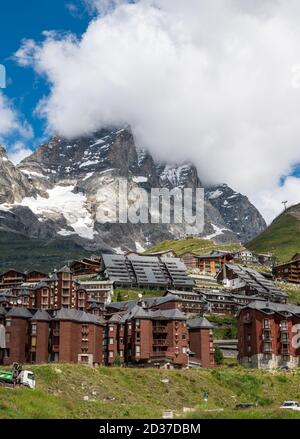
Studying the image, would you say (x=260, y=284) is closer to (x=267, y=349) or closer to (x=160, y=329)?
(x=267, y=349)

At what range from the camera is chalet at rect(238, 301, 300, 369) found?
126688mm

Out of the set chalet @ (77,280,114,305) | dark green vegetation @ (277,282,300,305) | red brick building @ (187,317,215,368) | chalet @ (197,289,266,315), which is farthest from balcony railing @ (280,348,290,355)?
chalet @ (77,280,114,305)

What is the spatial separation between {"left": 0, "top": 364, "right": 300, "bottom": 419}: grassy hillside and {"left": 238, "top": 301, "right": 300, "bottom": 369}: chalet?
13.6 m

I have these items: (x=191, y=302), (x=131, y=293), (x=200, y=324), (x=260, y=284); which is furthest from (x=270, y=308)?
(x=260, y=284)

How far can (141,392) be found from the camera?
9188cm

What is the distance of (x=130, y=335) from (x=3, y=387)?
55146 millimetres

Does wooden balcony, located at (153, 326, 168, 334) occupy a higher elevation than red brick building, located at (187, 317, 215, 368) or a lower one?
higher

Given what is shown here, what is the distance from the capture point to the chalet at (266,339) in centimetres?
12669

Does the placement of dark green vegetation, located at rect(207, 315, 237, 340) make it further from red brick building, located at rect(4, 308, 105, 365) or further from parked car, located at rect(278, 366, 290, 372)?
red brick building, located at rect(4, 308, 105, 365)

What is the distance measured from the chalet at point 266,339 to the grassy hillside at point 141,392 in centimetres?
1360

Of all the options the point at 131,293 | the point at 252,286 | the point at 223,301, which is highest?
the point at 252,286

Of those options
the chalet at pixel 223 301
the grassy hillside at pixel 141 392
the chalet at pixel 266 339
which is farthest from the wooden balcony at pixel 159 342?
the chalet at pixel 223 301

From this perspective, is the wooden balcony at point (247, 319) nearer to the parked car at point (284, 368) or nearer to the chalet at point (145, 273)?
the parked car at point (284, 368)

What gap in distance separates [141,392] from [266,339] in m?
43.4
